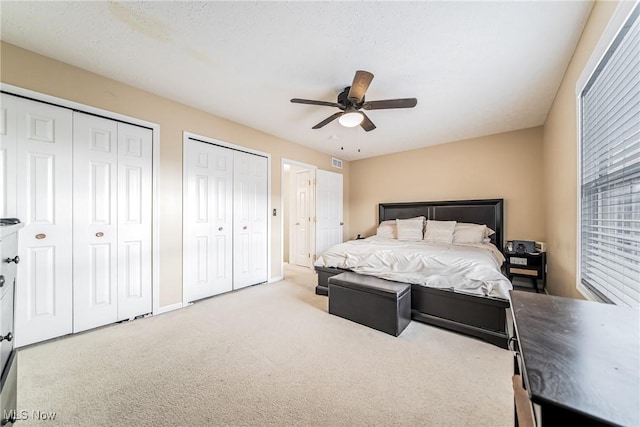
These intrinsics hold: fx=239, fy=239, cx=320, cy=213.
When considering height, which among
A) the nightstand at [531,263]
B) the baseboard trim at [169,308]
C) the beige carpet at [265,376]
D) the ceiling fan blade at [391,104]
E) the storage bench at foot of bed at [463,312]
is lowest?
the beige carpet at [265,376]

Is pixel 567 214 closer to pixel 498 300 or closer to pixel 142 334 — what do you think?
pixel 498 300

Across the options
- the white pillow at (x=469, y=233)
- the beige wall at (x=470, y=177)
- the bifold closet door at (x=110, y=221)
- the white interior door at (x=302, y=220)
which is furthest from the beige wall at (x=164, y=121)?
the white pillow at (x=469, y=233)

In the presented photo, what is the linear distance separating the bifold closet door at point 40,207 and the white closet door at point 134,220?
1.27ft

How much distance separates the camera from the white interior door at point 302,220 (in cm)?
518

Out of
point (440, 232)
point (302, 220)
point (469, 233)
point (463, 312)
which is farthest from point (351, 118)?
point (302, 220)

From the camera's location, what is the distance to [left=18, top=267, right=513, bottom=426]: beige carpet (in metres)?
1.43

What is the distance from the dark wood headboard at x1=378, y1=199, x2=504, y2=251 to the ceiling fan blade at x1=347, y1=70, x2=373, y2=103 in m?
3.01

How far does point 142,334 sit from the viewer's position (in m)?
2.35

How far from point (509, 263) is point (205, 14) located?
14.7ft

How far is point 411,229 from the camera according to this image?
14.3 feet

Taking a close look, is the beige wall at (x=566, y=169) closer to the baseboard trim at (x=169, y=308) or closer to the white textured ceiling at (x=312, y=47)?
the white textured ceiling at (x=312, y=47)

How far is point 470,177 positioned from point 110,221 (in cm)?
532

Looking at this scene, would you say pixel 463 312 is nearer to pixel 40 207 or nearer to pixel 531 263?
pixel 531 263

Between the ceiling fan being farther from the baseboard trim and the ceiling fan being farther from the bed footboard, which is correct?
the baseboard trim
